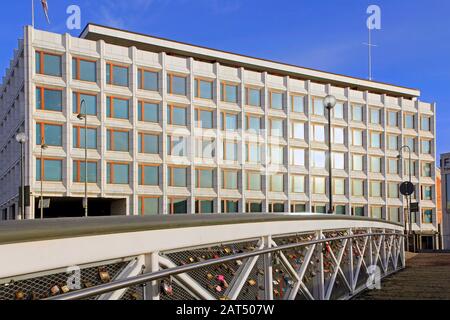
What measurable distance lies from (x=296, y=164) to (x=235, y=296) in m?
55.6

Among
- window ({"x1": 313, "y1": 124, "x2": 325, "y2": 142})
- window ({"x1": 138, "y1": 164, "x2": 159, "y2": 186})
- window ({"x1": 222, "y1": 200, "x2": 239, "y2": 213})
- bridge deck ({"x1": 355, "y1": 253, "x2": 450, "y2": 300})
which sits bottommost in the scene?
window ({"x1": 222, "y1": 200, "x2": 239, "y2": 213})

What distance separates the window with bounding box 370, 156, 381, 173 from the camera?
6681 cm

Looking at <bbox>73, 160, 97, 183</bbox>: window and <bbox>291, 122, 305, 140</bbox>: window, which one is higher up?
<bbox>291, 122, 305, 140</bbox>: window

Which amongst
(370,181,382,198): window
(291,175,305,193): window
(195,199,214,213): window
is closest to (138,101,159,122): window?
(195,199,214,213): window

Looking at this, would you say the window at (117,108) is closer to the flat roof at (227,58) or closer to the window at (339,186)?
the flat roof at (227,58)

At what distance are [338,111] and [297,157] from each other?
8497 mm

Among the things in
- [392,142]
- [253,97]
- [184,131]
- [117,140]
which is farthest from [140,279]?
[392,142]

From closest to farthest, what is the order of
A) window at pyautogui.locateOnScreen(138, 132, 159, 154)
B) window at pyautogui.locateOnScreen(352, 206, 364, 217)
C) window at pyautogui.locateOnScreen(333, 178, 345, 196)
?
window at pyautogui.locateOnScreen(138, 132, 159, 154) < window at pyautogui.locateOnScreen(333, 178, 345, 196) < window at pyautogui.locateOnScreen(352, 206, 364, 217)

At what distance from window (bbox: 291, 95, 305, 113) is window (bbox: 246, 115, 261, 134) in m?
5.30

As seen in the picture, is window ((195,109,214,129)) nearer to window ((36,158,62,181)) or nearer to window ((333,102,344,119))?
window ((36,158,62,181))

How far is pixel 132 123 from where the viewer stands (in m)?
49.2

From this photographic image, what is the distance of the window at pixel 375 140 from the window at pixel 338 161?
4.96 m

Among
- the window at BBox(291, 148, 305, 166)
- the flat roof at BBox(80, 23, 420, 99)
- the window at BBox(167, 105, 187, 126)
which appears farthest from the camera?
the window at BBox(291, 148, 305, 166)

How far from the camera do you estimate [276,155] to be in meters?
58.3
